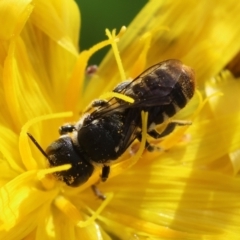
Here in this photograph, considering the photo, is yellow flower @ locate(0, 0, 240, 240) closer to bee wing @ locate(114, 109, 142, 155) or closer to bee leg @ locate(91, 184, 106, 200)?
bee leg @ locate(91, 184, 106, 200)

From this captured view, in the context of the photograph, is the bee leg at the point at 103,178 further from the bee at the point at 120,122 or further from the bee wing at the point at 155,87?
the bee wing at the point at 155,87

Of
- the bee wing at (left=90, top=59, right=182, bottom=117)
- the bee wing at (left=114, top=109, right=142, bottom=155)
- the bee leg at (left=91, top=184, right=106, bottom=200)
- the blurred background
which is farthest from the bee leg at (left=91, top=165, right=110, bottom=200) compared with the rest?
the blurred background

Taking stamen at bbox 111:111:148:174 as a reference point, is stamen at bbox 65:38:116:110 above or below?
above

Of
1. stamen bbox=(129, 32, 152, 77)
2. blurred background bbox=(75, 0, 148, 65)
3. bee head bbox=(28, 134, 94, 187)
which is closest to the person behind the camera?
bee head bbox=(28, 134, 94, 187)

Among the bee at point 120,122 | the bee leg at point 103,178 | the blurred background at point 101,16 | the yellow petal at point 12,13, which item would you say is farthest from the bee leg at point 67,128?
the blurred background at point 101,16

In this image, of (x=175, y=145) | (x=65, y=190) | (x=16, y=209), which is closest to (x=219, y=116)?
(x=175, y=145)

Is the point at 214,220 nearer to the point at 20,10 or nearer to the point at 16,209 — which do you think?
the point at 16,209
